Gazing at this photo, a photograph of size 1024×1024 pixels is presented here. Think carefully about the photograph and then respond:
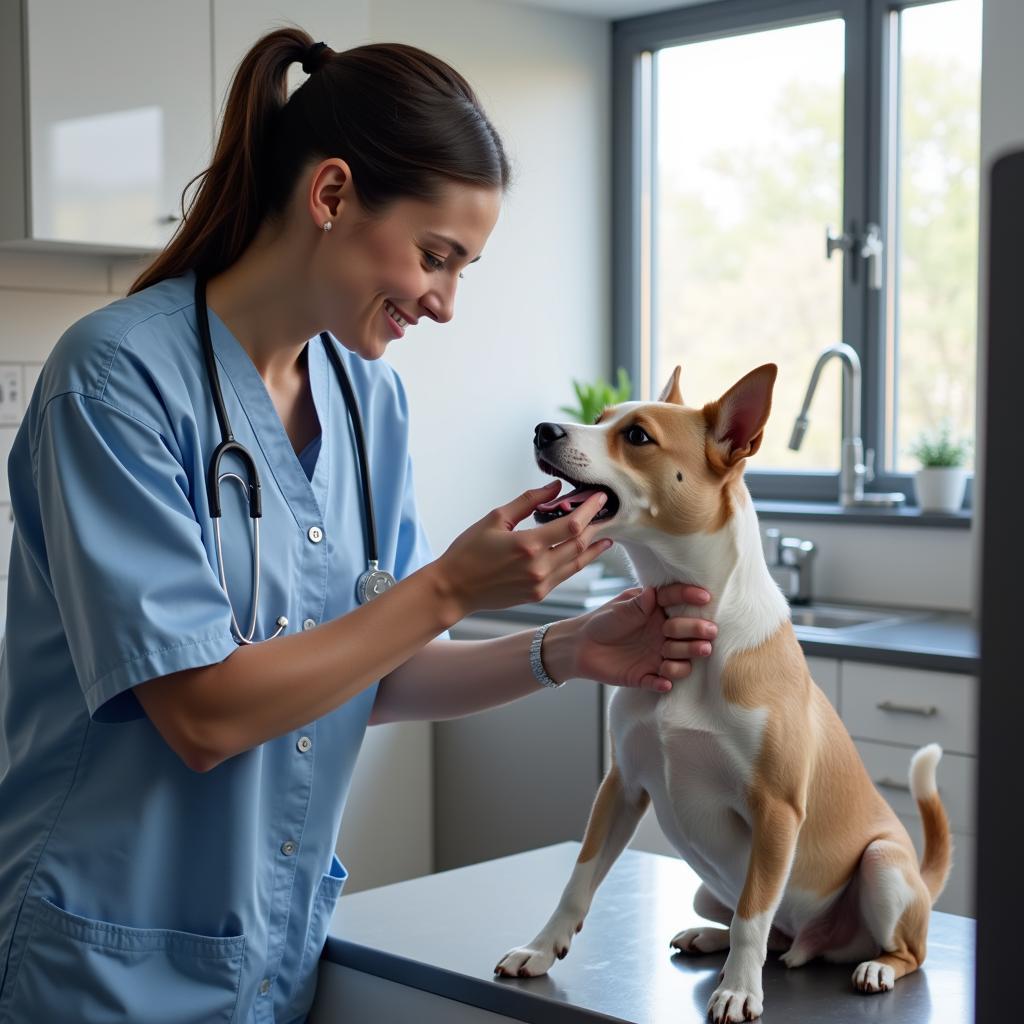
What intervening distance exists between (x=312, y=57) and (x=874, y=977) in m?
0.96

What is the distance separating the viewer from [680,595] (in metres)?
1.20

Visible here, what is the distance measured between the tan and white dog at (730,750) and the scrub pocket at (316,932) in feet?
0.66

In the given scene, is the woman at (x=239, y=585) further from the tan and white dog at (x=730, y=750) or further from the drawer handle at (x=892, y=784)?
the drawer handle at (x=892, y=784)

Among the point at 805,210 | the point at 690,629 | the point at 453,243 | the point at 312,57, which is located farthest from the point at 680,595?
the point at 805,210

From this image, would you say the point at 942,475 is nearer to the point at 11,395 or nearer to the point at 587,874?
the point at 11,395

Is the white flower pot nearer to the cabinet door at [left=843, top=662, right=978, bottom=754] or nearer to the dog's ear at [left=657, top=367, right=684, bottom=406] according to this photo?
the cabinet door at [left=843, top=662, right=978, bottom=754]

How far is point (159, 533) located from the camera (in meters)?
1.08

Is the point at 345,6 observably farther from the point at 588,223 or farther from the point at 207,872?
the point at 207,872

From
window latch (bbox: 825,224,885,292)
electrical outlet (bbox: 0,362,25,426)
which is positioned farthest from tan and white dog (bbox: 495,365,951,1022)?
window latch (bbox: 825,224,885,292)

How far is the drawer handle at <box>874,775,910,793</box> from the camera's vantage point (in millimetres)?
2604

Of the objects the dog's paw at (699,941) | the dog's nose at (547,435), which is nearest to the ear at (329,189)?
the dog's nose at (547,435)

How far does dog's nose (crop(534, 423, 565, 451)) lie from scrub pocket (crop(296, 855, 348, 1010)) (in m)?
0.46

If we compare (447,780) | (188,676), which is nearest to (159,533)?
(188,676)

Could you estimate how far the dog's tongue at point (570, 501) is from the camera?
1.20m
